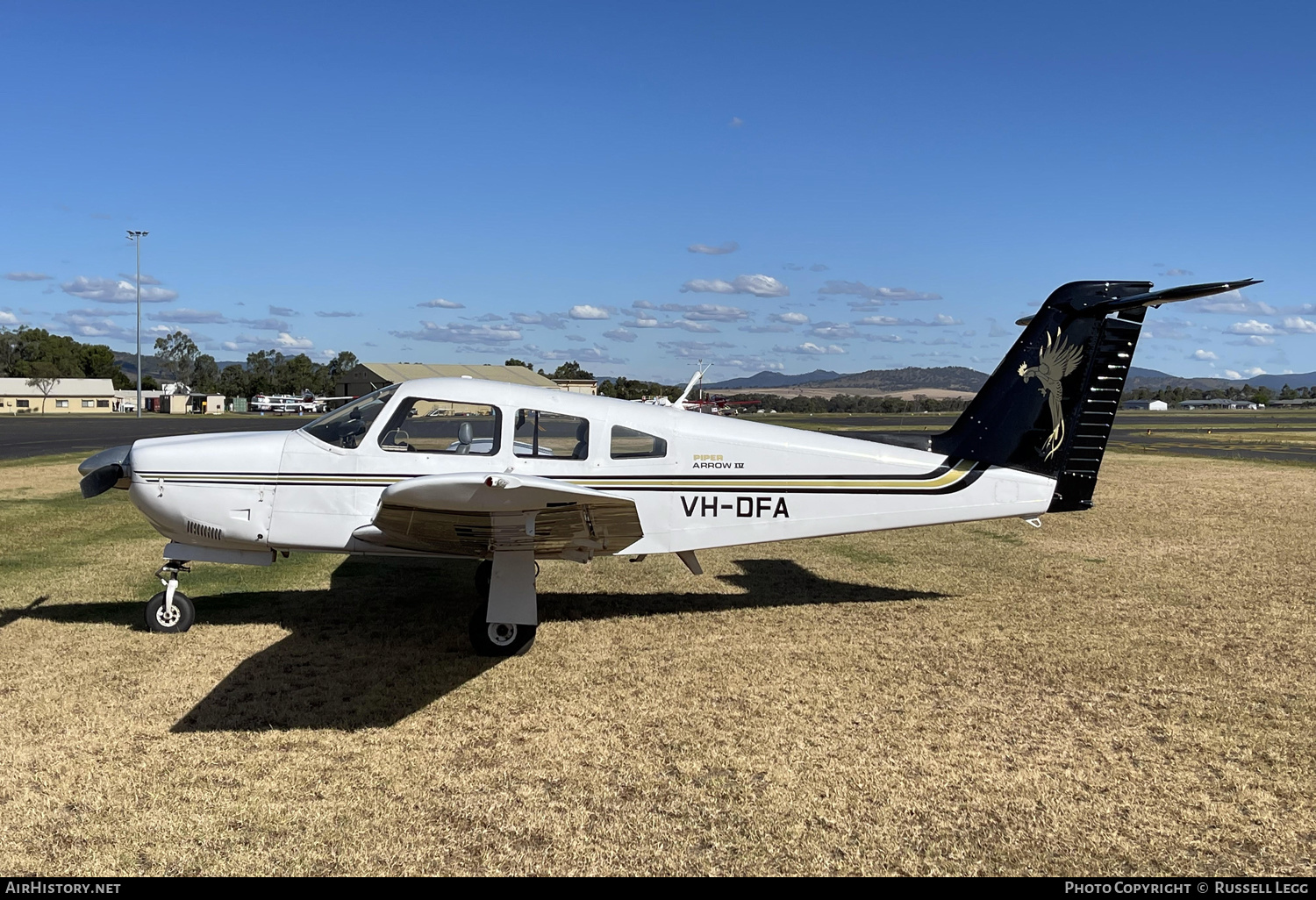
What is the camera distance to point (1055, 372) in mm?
7844

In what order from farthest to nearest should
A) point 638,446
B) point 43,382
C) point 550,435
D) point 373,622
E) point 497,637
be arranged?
point 43,382, point 373,622, point 638,446, point 550,435, point 497,637

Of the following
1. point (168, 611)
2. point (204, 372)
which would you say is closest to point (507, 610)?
point (168, 611)

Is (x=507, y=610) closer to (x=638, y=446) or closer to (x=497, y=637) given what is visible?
(x=497, y=637)

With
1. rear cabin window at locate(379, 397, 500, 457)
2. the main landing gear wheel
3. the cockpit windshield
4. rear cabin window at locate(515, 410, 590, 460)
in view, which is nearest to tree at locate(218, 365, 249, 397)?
the cockpit windshield

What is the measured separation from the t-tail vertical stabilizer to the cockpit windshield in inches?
194

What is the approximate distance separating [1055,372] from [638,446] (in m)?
3.97

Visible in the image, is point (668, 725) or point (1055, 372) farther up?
point (1055, 372)

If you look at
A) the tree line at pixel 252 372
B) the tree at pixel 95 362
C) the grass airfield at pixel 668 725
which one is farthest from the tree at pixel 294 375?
the grass airfield at pixel 668 725

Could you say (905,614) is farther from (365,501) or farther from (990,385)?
(365,501)

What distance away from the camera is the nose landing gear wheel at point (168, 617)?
6910 millimetres

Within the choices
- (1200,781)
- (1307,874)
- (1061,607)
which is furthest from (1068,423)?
(1307,874)

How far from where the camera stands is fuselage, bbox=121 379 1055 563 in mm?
6660

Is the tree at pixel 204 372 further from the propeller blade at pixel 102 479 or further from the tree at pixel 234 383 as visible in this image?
the propeller blade at pixel 102 479

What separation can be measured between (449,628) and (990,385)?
17.7 ft
